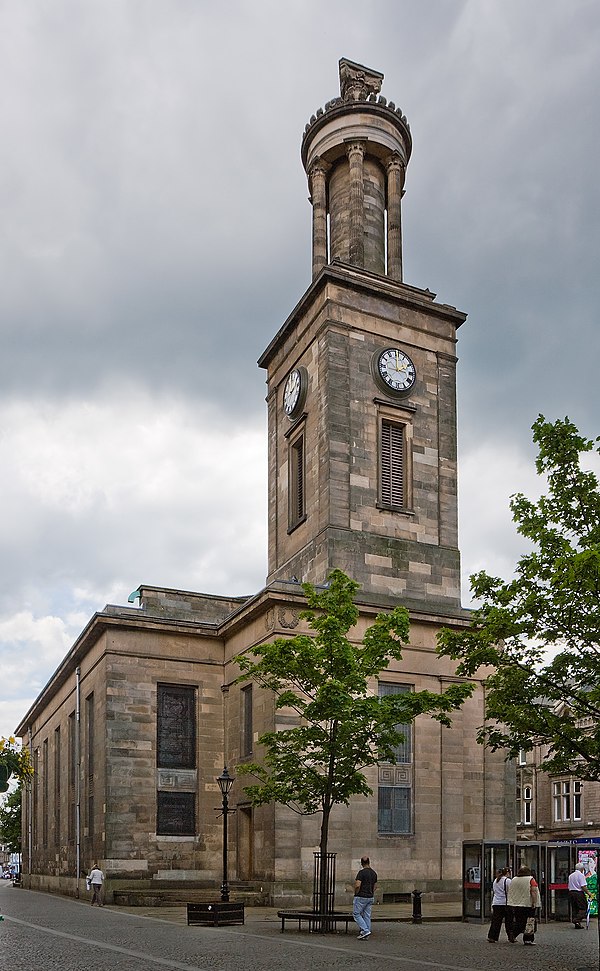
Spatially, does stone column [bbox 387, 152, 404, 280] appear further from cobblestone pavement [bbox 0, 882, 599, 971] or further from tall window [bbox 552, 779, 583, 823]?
tall window [bbox 552, 779, 583, 823]

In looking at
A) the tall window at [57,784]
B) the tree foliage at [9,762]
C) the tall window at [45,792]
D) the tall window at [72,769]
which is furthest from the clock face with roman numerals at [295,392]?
the tall window at [45,792]

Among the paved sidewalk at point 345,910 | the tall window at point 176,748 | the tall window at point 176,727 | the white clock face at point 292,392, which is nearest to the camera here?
the paved sidewalk at point 345,910

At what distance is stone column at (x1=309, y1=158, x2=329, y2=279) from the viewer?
41125 millimetres

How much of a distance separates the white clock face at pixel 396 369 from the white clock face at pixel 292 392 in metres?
3.20

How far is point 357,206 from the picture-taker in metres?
40.6

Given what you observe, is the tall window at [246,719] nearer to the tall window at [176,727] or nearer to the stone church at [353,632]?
the stone church at [353,632]

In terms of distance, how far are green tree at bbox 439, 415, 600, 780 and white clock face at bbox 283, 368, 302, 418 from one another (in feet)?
59.1

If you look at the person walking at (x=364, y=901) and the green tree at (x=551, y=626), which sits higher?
the green tree at (x=551, y=626)

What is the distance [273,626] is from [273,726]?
3.10m

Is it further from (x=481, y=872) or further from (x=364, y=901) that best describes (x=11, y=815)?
(x=364, y=901)

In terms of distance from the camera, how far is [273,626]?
33219 mm

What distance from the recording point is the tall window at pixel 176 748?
1400 inches

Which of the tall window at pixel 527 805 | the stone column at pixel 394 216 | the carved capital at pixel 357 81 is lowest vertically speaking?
the tall window at pixel 527 805

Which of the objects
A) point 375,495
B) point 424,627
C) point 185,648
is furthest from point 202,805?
point 375,495
